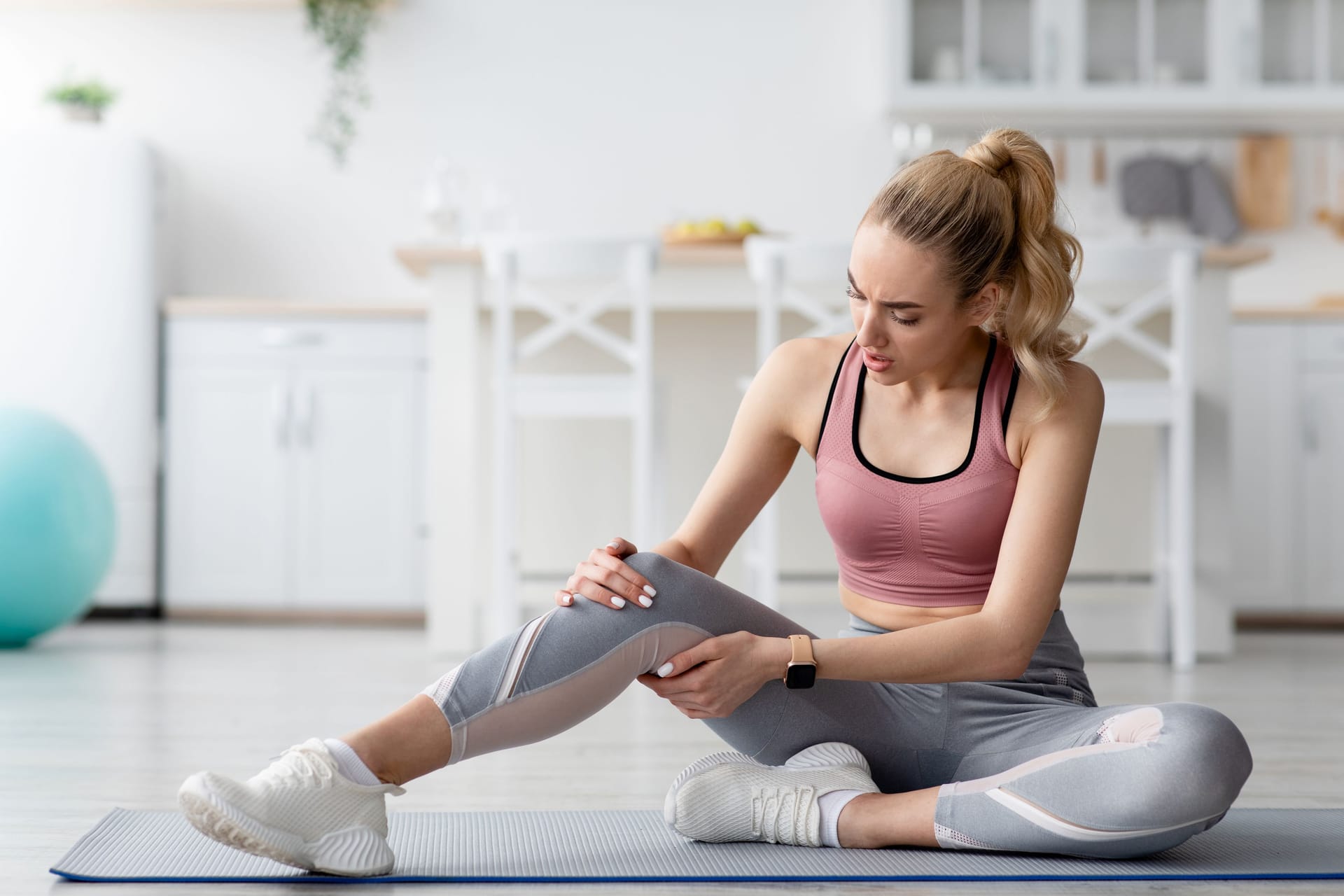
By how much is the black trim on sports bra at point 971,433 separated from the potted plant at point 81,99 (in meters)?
3.55

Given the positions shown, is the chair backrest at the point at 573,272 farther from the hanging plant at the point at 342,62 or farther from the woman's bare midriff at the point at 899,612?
the hanging plant at the point at 342,62

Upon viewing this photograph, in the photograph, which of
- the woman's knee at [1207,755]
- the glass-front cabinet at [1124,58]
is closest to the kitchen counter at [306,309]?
the glass-front cabinet at [1124,58]

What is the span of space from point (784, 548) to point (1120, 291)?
1.13 meters

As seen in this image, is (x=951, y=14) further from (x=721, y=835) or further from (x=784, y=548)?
(x=721, y=835)

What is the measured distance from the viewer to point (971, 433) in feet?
4.67

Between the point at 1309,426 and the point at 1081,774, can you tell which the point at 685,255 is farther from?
the point at 1081,774

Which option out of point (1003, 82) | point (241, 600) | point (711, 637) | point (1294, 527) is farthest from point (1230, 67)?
point (711, 637)

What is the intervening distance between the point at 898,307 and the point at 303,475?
9.65ft

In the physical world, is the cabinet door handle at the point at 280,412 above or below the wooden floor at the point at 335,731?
above

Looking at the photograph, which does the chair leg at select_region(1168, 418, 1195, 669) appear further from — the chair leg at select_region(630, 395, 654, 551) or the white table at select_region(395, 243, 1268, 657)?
the chair leg at select_region(630, 395, 654, 551)

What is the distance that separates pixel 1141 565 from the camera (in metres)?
3.76

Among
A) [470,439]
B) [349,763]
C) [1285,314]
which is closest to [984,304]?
[349,763]

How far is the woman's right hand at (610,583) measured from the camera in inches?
51.3

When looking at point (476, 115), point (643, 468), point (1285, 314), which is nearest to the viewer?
point (643, 468)
